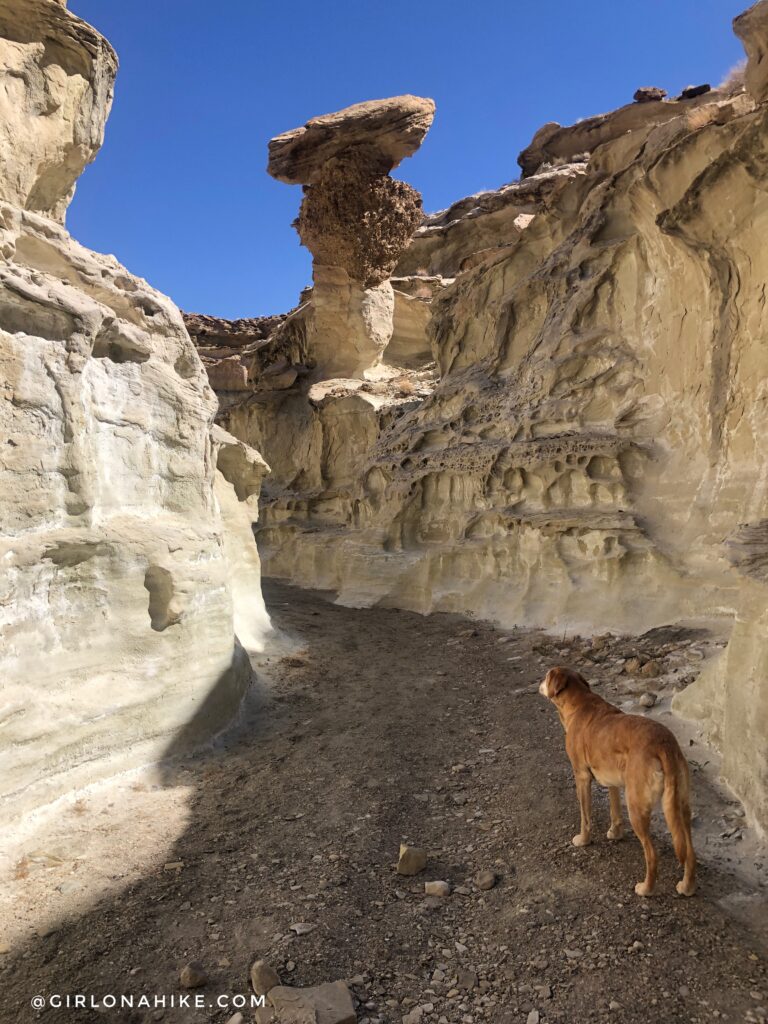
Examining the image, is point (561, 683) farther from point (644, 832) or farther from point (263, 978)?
point (263, 978)

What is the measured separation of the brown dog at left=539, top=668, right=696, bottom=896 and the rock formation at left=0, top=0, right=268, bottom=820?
11.0ft

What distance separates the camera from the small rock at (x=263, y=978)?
2.56 metres

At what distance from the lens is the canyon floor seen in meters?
2.49

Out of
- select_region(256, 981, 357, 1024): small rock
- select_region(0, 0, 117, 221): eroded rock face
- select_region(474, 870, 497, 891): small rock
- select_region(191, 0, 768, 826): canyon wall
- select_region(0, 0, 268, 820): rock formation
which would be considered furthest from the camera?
select_region(191, 0, 768, 826): canyon wall

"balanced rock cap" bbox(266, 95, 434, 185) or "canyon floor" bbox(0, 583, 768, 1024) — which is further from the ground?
"balanced rock cap" bbox(266, 95, 434, 185)

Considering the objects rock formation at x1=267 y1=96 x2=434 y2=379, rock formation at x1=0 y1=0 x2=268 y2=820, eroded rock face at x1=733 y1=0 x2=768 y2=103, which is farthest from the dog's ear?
rock formation at x1=267 y1=96 x2=434 y2=379

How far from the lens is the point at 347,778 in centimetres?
473

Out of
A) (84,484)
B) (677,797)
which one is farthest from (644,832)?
(84,484)

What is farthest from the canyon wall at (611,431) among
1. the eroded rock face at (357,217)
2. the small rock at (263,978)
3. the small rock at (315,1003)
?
the eroded rock face at (357,217)

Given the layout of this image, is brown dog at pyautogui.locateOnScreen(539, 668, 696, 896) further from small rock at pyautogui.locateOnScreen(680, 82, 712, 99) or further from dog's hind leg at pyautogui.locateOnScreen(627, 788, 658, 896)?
small rock at pyautogui.locateOnScreen(680, 82, 712, 99)

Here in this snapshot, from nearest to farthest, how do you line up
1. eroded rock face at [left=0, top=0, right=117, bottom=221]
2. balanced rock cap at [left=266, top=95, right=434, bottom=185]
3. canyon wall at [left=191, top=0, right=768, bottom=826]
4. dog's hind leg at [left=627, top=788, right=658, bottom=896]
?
dog's hind leg at [left=627, top=788, right=658, bottom=896], eroded rock face at [left=0, top=0, right=117, bottom=221], canyon wall at [left=191, top=0, right=768, bottom=826], balanced rock cap at [left=266, top=95, right=434, bottom=185]

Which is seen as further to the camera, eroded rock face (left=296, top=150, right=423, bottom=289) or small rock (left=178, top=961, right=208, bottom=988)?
eroded rock face (left=296, top=150, right=423, bottom=289)

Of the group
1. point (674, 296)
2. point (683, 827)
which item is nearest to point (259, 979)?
point (683, 827)

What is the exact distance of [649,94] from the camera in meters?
19.4
